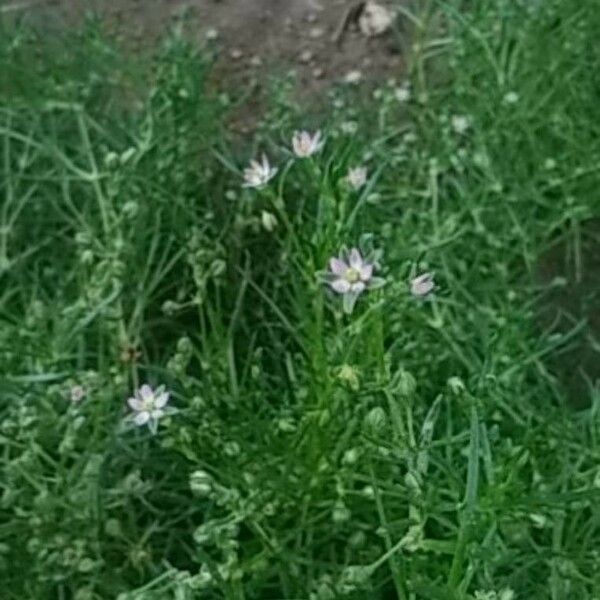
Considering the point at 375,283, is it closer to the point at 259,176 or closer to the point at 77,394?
the point at 259,176

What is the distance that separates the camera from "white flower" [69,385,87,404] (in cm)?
151

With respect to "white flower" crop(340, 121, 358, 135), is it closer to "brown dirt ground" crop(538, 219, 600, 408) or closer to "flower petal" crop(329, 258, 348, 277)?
"brown dirt ground" crop(538, 219, 600, 408)

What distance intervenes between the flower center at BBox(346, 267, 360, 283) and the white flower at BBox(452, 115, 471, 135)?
59 cm

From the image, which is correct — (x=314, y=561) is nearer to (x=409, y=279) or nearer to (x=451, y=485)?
(x=451, y=485)

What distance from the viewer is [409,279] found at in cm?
134

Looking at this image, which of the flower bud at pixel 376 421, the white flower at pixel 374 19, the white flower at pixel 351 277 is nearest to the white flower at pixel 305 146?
the white flower at pixel 351 277

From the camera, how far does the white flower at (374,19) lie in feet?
7.10

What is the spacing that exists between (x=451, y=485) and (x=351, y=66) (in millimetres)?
869

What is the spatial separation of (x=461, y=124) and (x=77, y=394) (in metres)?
0.62

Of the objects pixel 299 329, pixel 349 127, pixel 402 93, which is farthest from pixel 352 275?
pixel 402 93

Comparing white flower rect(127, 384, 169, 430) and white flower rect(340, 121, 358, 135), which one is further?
white flower rect(340, 121, 358, 135)

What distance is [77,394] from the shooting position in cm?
151

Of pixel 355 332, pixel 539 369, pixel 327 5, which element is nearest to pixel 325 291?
pixel 355 332

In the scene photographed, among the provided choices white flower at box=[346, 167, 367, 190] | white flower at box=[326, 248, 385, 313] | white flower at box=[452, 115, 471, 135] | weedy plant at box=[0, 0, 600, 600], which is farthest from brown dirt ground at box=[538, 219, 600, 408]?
white flower at box=[326, 248, 385, 313]
